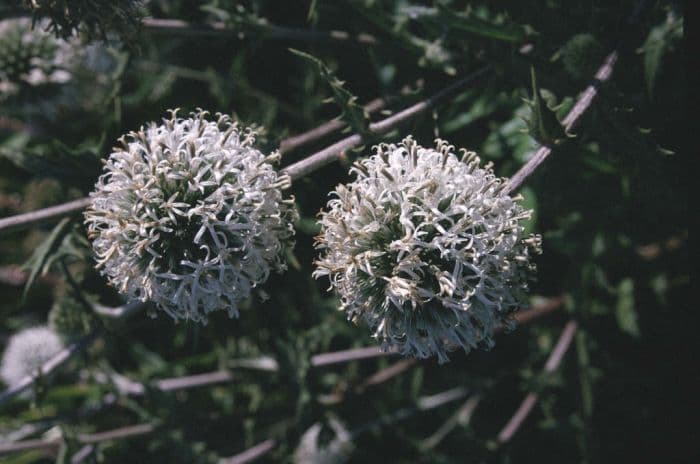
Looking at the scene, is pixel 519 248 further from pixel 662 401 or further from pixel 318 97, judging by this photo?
pixel 318 97

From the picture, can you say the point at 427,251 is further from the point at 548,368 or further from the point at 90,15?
the point at 548,368

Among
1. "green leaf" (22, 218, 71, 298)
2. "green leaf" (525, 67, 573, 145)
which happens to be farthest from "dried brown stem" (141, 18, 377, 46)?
"green leaf" (525, 67, 573, 145)

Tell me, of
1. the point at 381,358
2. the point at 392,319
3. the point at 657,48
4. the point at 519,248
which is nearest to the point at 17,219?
the point at 392,319

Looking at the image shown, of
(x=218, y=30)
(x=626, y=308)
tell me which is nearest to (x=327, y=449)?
(x=626, y=308)

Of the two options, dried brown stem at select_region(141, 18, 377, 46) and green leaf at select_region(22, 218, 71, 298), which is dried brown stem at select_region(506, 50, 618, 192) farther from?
green leaf at select_region(22, 218, 71, 298)

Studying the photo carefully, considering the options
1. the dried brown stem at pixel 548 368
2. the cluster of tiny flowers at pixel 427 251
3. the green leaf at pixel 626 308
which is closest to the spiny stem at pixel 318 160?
the cluster of tiny flowers at pixel 427 251

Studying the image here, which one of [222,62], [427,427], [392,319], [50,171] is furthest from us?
[222,62]
